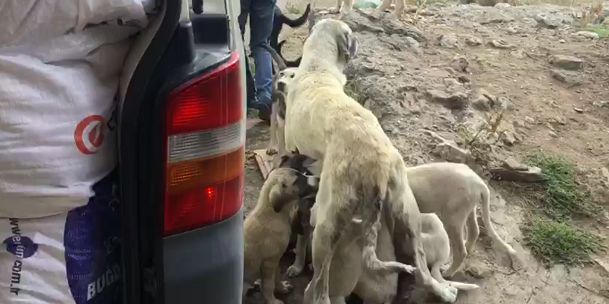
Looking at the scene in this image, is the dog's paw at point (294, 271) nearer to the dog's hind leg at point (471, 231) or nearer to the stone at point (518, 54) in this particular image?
the dog's hind leg at point (471, 231)

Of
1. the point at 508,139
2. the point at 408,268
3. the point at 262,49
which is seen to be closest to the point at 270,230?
the point at 408,268

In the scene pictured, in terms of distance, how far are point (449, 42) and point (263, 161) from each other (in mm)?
3522

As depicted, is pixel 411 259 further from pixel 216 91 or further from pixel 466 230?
Answer: pixel 216 91

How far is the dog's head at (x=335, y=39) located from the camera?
4.19m

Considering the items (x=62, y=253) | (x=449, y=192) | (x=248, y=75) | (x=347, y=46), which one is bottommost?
(x=248, y=75)

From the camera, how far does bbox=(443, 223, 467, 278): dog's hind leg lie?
3492 millimetres

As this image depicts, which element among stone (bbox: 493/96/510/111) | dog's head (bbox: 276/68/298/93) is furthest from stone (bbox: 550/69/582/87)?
dog's head (bbox: 276/68/298/93)

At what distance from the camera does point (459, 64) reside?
6766mm

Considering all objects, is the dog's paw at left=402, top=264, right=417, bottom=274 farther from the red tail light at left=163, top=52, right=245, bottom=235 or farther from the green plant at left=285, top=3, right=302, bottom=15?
the green plant at left=285, top=3, right=302, bottom=15

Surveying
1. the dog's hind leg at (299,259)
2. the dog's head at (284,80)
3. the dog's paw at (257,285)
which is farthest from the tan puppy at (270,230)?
the dog's head at (284,80)

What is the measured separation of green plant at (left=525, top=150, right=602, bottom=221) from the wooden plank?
6.55 feet

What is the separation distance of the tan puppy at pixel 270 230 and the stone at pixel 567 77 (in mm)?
4681

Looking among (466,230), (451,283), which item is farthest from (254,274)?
(466,230)

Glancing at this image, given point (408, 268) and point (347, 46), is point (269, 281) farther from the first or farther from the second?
point (347, 46)
